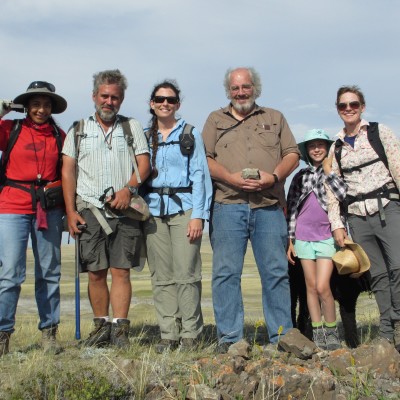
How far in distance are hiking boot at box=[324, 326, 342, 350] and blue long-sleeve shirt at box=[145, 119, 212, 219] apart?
2096 mm

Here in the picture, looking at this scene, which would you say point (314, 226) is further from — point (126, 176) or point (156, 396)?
point (156, 396)

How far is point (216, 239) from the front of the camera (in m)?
6.92

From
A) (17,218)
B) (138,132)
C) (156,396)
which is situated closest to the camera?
(156,396)

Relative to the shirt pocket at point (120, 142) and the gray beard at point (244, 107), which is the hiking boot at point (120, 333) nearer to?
the shirt pocket at point (120, 142)

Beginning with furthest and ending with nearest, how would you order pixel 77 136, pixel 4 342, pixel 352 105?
pixel 352 105, pixel 77 136, pixel 4 342

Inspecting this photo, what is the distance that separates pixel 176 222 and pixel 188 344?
1.44m

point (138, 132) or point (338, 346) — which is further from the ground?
point (138, 132)

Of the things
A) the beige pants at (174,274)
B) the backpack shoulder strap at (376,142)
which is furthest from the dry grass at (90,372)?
the backpack shoulder strap at (376,142)

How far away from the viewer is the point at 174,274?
697cm

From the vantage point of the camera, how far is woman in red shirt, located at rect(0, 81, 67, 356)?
6.55m

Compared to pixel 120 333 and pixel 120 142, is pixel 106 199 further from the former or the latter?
pixel 120 333

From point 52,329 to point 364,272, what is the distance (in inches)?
154

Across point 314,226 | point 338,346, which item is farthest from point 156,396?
point 314,226

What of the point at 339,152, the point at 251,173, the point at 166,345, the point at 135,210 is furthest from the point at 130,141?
the point at 339,152
